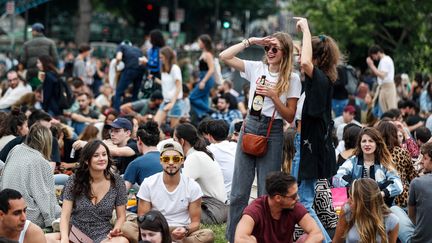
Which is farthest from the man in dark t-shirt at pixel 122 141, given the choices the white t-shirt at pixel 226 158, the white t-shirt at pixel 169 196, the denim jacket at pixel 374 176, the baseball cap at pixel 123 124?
the denim jacket at pixel 374 176

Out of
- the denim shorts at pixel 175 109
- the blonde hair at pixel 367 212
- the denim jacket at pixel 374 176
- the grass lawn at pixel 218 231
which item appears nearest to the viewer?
the blonde hair at pixel 367 212

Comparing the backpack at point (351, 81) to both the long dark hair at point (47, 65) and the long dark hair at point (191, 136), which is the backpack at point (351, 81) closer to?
the long dark hair at point (47, 65)

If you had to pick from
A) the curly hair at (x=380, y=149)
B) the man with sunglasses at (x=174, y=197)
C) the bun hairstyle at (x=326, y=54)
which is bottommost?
the man with sunglasses at (x=174, y=197)

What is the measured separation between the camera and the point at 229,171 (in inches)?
543

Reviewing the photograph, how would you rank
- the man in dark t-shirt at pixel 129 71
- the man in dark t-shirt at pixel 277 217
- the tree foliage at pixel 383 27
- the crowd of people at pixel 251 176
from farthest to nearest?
the tree foliage at pixel 383 27, the man in dark t-shirt at pixel 129 71, the crowd of people at pixel 251 176, the man in dark t-shirt at pixel 277 217

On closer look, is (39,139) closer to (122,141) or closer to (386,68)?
(122,141)

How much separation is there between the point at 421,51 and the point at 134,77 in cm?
1350

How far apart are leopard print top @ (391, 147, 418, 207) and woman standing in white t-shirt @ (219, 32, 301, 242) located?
6.97 feet

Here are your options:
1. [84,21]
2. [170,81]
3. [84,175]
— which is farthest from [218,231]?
[84,21]

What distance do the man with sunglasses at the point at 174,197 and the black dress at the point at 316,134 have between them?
3.90ft

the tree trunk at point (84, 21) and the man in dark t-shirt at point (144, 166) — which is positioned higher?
the tree trunk at point (84, 21)

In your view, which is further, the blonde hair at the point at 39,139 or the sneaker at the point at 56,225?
the blonde hair at the point at 39,139

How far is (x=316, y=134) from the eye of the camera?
10.9 metres

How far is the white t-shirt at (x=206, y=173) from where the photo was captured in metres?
12.7
